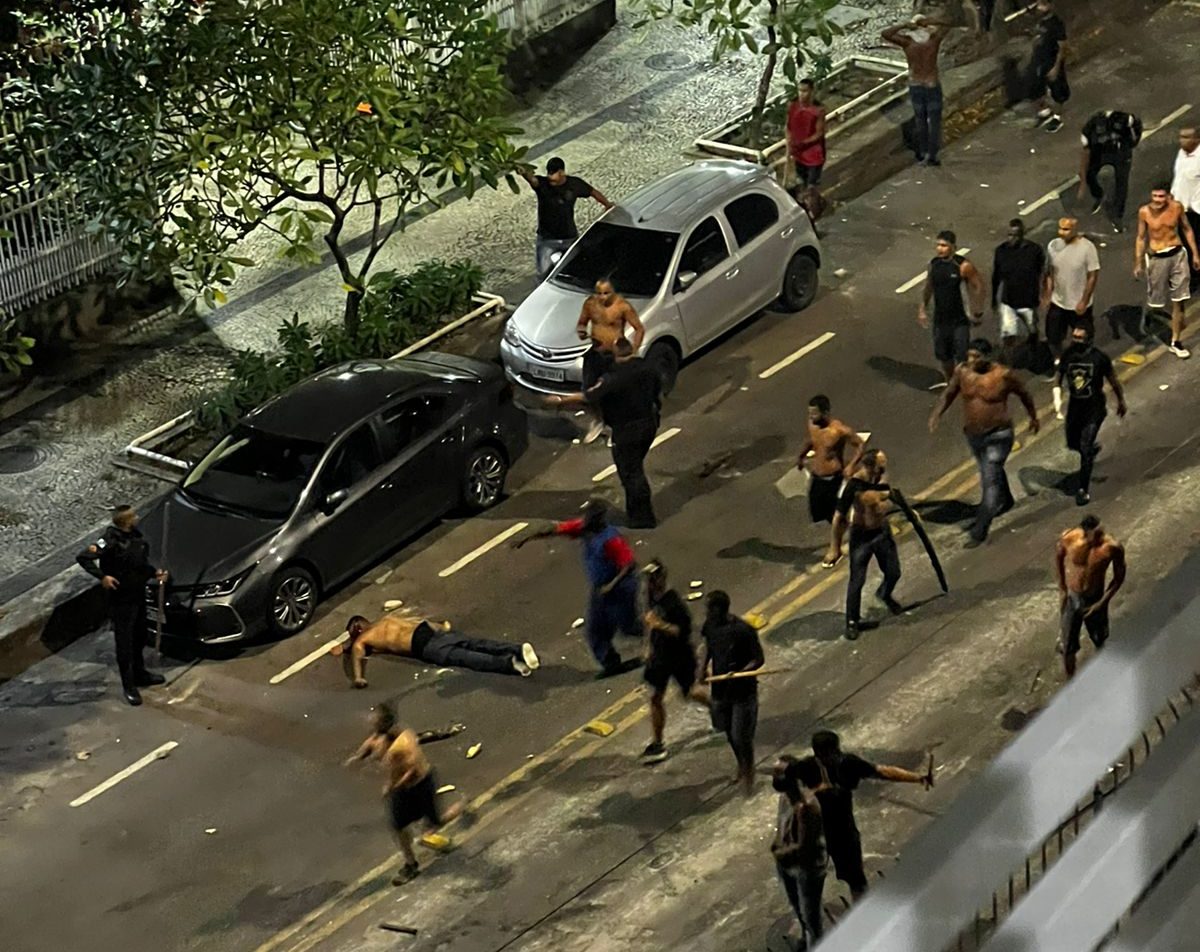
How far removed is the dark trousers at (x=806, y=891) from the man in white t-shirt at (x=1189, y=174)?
10.2 metres

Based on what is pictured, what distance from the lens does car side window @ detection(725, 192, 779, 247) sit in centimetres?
1930

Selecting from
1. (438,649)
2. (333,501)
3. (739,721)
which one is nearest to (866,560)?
(739,721)

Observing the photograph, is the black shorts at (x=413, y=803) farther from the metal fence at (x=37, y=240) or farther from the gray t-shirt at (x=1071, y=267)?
the metal fence at (x=37, y=240)

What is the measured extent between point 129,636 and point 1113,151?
11030mm

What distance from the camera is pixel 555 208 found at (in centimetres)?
2014

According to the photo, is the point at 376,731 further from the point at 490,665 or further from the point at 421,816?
the point at 490,665

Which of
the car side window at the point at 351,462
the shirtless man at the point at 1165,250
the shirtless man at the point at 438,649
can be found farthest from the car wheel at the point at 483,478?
the shirtless man at the point at 1165,250

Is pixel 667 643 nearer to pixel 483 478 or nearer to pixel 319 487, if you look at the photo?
pixel 319 487

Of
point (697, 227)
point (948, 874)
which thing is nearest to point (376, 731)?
point (697, 227)

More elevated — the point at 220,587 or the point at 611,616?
the point at 220,587

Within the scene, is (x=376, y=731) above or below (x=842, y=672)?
above

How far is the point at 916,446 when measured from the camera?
17484mm

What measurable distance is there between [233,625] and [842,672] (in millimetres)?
4559

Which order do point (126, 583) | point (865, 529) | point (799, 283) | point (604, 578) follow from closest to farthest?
point (604, 578), point (865, 529), point (126, 583), point (799, 283)
